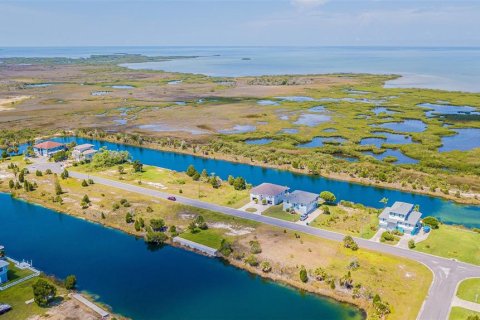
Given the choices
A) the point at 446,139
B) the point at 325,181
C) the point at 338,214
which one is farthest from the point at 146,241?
the point at 446,139

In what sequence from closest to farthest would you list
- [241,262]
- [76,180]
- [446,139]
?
[241,262]
[76,180]
[446,139]

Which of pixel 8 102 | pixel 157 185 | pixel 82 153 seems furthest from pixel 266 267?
pixel 8 102

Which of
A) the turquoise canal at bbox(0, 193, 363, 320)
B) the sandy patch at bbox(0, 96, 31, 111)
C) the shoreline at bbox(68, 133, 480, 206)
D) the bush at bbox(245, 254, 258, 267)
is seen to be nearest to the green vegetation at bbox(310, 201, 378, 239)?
the bush at bbox(245, 254, 258, 267)

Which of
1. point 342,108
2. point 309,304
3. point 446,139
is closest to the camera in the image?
point 309,304

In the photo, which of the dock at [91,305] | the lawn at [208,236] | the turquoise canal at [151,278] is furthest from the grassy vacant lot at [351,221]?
the dock at [91,305]

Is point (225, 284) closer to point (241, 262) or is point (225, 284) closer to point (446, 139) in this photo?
point (241, 262)

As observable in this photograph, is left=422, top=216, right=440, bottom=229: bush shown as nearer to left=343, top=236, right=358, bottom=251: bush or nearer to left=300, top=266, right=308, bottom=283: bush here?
left=343, top=236, right=358, bottom=251: bush

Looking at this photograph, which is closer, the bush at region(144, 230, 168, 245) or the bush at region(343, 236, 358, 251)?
the bush at region(343, 236, 358, 251)

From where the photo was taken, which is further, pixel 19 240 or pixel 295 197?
pixel 295 197
